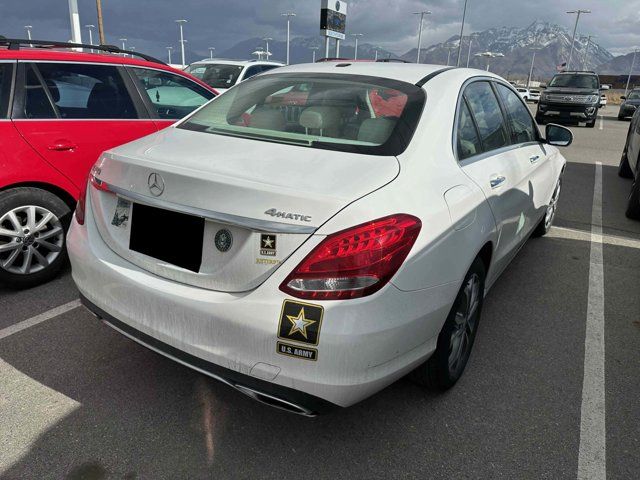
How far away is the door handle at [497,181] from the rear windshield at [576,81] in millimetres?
18396

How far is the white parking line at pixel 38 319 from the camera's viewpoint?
310 cm

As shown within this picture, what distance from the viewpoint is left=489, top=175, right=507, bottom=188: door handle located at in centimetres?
275

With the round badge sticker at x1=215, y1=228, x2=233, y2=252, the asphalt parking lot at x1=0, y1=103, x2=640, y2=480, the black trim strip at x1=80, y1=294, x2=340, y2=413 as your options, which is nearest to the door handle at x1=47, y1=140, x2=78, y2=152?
the asphalt parking lot at x1=0, y1=103, x2=640, y2=480

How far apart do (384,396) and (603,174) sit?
27.2ft

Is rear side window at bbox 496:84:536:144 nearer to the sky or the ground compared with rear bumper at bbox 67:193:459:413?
nearer to the sky

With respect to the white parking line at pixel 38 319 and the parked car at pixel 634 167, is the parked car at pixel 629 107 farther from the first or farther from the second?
the white parking line at pixel 38 319

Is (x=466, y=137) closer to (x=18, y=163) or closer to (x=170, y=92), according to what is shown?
(x=18, y=163)

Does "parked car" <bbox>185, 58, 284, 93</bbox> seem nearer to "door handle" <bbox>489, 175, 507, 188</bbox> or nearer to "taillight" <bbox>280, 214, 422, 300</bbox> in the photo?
"door handle" <bbox>489, 175, 507, 188</bbox>

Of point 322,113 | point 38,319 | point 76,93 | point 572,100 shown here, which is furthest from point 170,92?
point 572,100

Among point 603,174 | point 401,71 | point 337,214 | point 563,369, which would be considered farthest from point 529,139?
point 603,174

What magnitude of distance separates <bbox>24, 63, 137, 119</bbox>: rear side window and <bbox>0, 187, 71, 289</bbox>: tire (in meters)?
0.59

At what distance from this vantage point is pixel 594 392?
2.74m

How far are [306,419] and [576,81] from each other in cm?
2022

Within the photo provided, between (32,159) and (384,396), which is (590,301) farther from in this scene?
(32,159)
